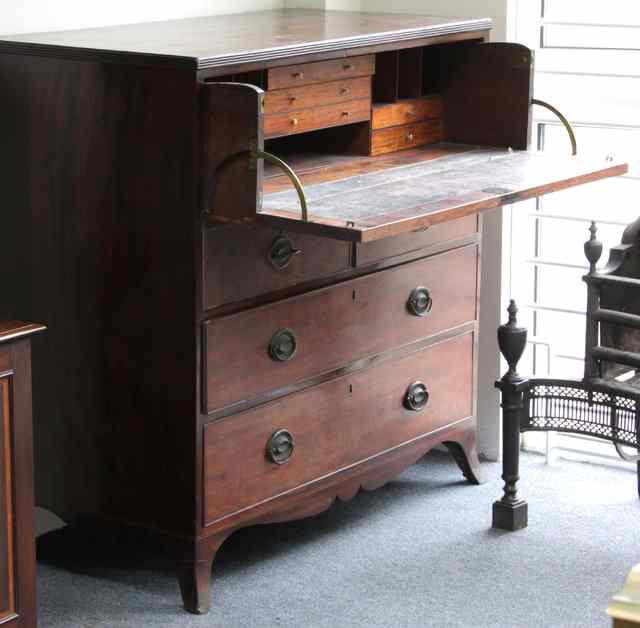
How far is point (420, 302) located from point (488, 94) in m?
0.60

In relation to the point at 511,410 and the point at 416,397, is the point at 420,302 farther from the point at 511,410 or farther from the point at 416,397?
the point at 511,410

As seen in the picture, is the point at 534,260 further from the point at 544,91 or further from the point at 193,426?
the point at 193,426

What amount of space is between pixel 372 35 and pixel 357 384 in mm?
902

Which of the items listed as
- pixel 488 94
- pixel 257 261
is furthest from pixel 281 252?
pixel 488 94

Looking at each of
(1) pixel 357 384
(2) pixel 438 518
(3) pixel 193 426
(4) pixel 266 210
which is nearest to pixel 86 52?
(4) pixel 266 210

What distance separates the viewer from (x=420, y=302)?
12.6 ft

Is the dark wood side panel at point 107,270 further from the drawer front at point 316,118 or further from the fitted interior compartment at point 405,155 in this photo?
the drawer front at point 316,118

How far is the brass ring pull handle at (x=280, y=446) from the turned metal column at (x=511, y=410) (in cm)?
64

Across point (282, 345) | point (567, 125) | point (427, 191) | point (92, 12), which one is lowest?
point (282, 345)

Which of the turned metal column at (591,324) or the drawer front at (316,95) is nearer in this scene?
the drawer front at (316,95)

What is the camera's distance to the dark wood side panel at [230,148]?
296 centimetres

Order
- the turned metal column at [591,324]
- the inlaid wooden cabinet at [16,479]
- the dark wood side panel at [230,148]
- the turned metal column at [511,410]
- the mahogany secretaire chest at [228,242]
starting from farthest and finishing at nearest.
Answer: the turned metal column at [511,410] → the turned metal column at [591,324] → the mahogany secretaire chest at [228,242] → the dark wood side panel at [230,148] → the inlaid wooden cabinet at [16,479]

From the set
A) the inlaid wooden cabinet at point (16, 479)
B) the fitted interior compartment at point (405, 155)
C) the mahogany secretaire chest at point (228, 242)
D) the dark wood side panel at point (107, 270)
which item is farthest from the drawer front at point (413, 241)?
the inlaid wooden cabinet at point (16, 479)

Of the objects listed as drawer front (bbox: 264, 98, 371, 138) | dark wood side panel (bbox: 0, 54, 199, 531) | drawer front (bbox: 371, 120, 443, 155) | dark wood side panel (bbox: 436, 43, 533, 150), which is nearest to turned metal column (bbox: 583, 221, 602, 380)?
dark wood side panel (bbox: 436, 43, 533, 150)
